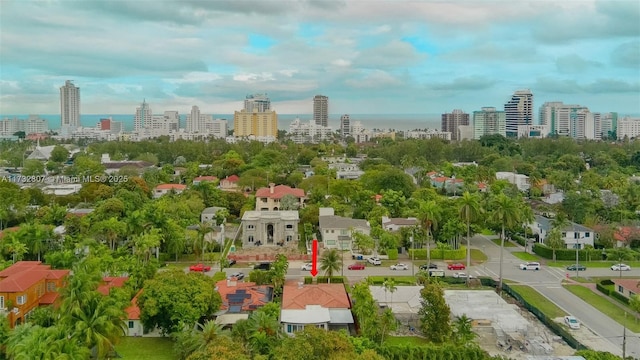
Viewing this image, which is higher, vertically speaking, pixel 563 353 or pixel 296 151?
pixel 296 151

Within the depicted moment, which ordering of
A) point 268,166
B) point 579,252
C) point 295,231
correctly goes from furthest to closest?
1. point 268,166
2. point 295,231
3. point 579,252

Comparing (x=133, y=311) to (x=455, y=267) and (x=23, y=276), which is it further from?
(x=455, y=267)

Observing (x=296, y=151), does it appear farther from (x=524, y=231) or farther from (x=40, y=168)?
(x=524, y=231)

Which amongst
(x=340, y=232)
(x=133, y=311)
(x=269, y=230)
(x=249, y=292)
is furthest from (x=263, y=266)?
(x=133, y=311)

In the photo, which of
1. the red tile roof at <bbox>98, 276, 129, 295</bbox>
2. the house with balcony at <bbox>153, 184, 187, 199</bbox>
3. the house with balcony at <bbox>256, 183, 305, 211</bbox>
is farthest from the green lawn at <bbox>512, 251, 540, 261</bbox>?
the house with balcony at <bbox>153, 184, 187, 199</bbox>

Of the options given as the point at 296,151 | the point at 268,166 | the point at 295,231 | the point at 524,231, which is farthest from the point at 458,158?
the point at 295,231

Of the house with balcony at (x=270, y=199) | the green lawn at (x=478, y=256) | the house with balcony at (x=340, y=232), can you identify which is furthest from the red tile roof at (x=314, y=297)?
the house with balcony at (x=270, y=199)

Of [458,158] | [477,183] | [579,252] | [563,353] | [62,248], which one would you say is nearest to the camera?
[563,353]
